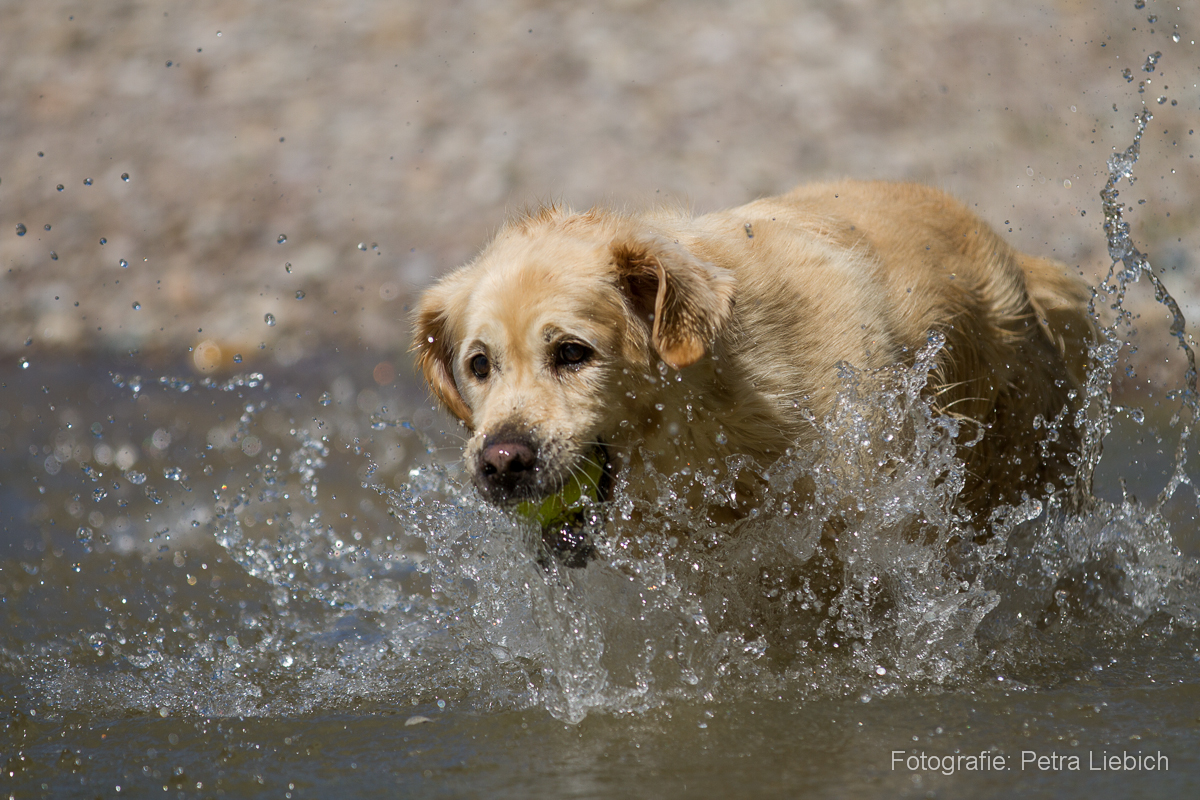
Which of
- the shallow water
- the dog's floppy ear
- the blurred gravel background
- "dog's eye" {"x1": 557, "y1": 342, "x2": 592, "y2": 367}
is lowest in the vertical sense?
the shallow water

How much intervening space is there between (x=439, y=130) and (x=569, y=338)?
9.34 meters

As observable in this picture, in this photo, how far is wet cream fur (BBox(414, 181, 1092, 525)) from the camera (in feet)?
12.7

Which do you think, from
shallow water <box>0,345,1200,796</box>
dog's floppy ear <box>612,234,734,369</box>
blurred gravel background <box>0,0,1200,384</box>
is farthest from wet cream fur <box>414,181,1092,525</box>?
blurred gravel background <box>0,0,1200,384</box>

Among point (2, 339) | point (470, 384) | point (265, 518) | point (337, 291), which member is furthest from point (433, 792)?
point (2, 339)

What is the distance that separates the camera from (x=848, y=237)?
4469 millimetres

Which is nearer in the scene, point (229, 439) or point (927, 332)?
point (927, 332)

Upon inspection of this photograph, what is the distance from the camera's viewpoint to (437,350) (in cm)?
456

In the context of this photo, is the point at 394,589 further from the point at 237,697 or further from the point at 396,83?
the point at 396,83

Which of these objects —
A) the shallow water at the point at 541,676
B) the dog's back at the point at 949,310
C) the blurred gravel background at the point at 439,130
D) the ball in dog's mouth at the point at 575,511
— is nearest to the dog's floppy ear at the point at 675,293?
the dog's back at the point at 949,310

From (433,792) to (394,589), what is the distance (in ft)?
7.81

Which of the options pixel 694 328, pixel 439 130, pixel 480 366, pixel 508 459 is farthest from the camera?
pixel 439 130

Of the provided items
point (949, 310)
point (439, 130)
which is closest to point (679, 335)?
point (949, 310)

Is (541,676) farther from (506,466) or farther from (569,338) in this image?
(569,338)

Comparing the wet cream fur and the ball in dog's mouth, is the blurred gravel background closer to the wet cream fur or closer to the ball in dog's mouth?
the wet cream fur
